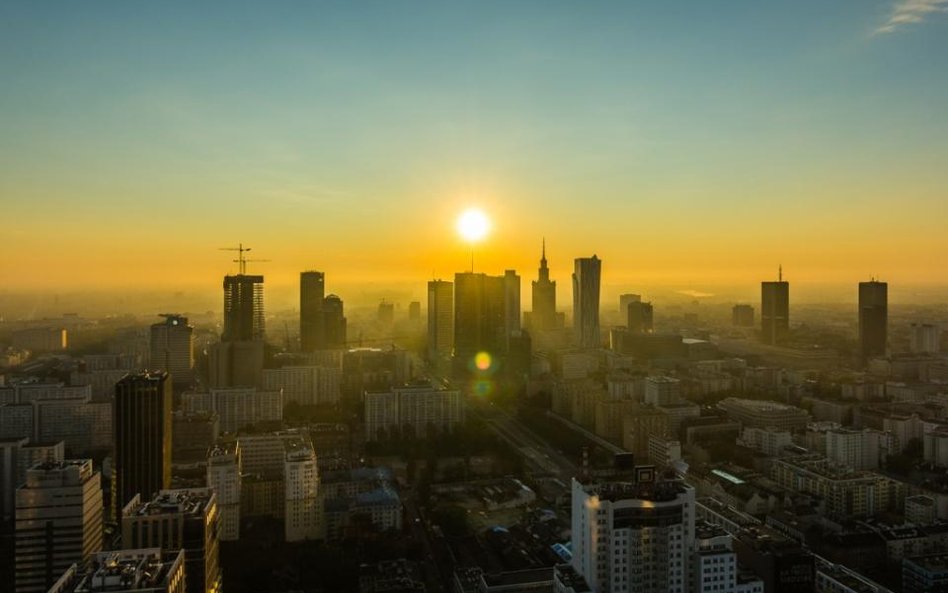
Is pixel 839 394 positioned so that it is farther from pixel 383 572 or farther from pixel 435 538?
pixel 383 572

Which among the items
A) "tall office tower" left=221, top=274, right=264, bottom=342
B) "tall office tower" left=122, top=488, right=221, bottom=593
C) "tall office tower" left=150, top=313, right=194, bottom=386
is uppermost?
"tall office tower" left=221, top=274, right=264, bottom=342

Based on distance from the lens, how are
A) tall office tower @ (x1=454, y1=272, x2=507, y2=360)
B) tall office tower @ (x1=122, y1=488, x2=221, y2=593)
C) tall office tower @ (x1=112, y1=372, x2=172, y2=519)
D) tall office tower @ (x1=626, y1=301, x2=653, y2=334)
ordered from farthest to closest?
1. tall office tower @ (x1=626, y1=301, x2=653, y2=334)
2. tall office tower @ (x1=454, y1=272, x2=507, y2=360)
3. tall office tower @ (x1=112, y1=372, x2=172, y2=519)
4. tall office tower @ (x1=122, y1=488, x2=221, y2=593)

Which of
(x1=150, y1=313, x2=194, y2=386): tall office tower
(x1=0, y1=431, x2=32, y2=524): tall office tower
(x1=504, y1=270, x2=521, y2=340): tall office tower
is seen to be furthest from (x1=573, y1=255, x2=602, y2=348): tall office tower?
(x1=0, y1=431, x2=32, y2=524): tall office tower

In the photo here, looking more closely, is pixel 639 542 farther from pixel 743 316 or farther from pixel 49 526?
pixel 743 316

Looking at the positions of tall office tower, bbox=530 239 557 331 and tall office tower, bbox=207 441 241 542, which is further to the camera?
tall office tower, bbox=530 239 557 331

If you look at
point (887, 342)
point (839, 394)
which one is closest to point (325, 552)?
point (839, 394)

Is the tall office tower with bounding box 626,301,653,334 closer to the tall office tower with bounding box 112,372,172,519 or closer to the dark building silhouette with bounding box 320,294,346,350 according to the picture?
the dark building silhouette with bounding box 320,294,346,350
